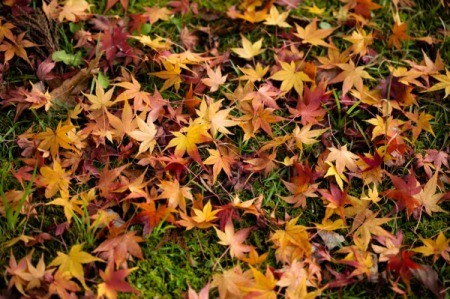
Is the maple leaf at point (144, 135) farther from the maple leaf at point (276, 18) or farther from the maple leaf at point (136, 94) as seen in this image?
the maple leaf at point (276, 18)

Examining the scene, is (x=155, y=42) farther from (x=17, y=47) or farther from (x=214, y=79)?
(x=17, y=47)

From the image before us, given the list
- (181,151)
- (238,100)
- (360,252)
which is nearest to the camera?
(360,252)

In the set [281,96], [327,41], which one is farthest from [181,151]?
[327,41]

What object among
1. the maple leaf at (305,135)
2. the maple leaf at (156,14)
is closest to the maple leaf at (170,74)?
the maple leaf at (156,14)

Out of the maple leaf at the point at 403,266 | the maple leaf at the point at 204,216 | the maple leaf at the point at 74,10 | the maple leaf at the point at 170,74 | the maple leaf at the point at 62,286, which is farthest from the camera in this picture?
the maple leaf at the point at 74,10

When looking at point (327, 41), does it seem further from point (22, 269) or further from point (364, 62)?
point (22, 269)

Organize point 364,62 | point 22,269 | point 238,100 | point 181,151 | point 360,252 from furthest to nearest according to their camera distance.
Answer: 1. point 364,62
2. point 238,100
3. point 181,151
4. point 360,252
5. point 22,269

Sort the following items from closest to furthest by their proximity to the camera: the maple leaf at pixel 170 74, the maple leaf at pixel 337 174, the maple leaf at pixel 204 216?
the maple leaf at pixel 204 216 → the maple leaf at pixel 337 174 → the maple leaf at pixel 170 74
